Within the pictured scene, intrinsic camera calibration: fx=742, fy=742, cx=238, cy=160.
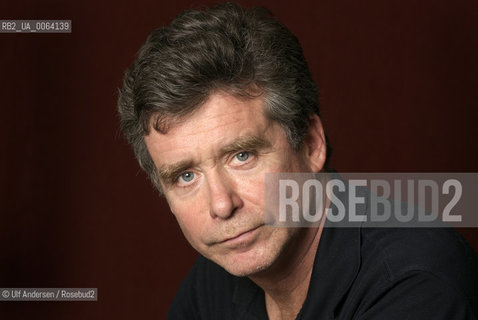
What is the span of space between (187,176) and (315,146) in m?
0.33

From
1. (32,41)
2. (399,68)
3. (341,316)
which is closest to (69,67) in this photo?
(32,41)

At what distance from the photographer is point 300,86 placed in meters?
1.65

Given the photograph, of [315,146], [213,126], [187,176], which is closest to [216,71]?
[213,126]

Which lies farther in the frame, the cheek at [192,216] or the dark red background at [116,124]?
the dark red background at [116,124]

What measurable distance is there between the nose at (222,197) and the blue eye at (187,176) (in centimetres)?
6

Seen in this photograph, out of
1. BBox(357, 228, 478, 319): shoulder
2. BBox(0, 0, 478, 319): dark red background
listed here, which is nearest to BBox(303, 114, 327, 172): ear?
BBox(357, 228, 478, 319): shoulder

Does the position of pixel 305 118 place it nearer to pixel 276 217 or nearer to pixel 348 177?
pixel 276 217

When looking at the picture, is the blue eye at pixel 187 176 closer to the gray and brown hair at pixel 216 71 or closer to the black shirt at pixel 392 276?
the gray and brown hair at pixel 216 71

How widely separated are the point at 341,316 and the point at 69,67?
5.34 ft

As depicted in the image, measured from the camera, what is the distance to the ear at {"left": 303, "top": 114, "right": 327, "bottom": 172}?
1.66 meters

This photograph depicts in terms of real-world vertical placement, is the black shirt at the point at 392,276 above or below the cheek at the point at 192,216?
below

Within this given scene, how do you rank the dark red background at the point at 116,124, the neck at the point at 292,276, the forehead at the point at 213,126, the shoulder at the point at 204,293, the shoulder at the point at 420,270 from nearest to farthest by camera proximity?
the shoulder at the point at 420,270 < the forehead at the point at 213,126 < the neck at the point at 292,276 < the shoulder at the point at 204,293 < the dark red background at the point at 116,124

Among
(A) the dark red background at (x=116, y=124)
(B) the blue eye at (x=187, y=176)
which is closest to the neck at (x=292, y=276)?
(B) the blue eye at (x=187, y=176)

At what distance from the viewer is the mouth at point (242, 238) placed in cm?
148
